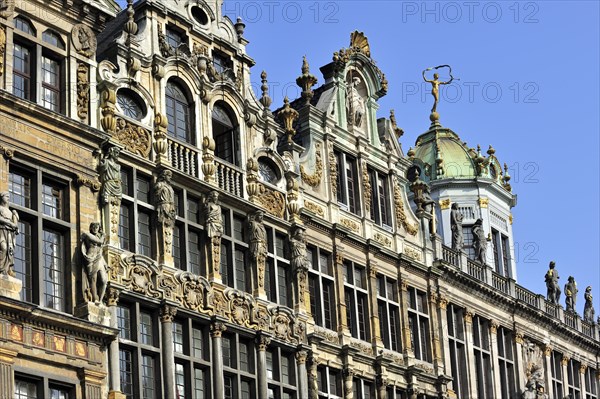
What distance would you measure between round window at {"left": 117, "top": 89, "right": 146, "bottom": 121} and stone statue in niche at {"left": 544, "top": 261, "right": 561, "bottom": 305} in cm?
2359

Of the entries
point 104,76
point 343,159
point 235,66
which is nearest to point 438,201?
point 343,159

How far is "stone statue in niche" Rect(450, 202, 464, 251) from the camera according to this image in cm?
4900

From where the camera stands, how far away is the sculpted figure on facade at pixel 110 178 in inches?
1319

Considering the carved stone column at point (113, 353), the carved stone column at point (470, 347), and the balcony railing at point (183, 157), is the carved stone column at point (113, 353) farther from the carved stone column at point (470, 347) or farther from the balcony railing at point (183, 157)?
the carved stone column at point (470, 347)

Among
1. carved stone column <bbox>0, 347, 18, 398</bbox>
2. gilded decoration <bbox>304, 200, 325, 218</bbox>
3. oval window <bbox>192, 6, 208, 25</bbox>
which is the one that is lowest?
carved stone column <bbox>0, 347, 18, 398</bbox>

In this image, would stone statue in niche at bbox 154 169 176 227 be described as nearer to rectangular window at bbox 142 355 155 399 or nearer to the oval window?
rectangular window at bbox 142 355 155 399

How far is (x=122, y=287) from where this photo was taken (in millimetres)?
33031

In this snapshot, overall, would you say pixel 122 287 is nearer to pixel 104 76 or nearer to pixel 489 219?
pixel 104 76

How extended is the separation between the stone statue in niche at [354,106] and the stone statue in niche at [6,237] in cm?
1616

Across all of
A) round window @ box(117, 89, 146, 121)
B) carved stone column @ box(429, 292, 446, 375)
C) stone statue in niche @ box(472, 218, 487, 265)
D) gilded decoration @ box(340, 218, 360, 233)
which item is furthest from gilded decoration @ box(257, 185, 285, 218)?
stone statue in niche @ box(472, 218, 487, 265)

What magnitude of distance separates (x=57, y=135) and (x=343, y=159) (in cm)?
1271

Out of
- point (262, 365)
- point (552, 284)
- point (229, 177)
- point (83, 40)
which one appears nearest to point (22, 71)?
point (83, 40)

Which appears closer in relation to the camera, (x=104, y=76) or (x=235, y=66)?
(x=104, y=76)

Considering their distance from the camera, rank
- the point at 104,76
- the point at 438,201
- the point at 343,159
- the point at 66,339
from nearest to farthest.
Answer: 1. the point at 66,339
2. the point at 104,76
3. the point at 343,159
4. the point at 438,201
